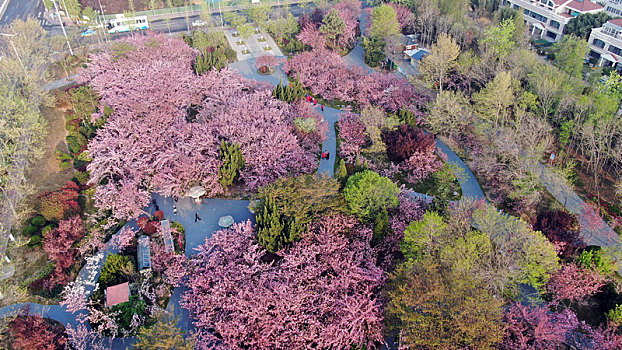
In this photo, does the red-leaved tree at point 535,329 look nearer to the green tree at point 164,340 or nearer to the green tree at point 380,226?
the green tree at point 380,226

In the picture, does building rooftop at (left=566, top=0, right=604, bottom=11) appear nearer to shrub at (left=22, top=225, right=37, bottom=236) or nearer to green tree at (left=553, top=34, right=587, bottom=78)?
green tree at (left=553, top=34, right=587, bottom=78)

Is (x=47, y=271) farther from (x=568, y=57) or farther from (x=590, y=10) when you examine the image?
(x=590, y=10)

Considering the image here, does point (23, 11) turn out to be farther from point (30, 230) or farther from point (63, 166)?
point (30, 230)

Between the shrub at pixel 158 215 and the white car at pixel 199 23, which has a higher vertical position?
the white car at pixel 199 23

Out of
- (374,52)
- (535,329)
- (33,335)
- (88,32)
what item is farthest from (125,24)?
(535,329)

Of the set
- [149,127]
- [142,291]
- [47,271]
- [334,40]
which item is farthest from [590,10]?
[47,271]

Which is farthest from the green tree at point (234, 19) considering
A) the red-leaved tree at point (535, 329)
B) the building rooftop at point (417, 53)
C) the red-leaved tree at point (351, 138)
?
the red-leaved tree at point (535, 329)
